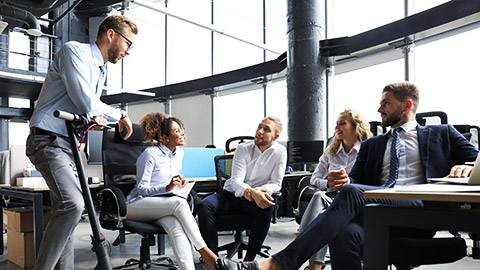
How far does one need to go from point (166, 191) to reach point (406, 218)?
1.96 metres

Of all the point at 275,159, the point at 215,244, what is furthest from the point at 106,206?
the point at 275,159

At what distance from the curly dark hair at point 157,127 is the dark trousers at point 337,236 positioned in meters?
1.71

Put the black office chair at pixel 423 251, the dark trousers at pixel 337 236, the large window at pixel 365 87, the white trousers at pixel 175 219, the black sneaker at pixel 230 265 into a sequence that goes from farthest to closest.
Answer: the large window at pixel 365 87, the white trousers at pixel 175 219, the black sneaker at pixel 230 265, the dark trousers at pixel 337 236, the black office chair at pixel 423 251

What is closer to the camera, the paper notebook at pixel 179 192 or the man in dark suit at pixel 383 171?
the man in dark suit at pixel 383 171

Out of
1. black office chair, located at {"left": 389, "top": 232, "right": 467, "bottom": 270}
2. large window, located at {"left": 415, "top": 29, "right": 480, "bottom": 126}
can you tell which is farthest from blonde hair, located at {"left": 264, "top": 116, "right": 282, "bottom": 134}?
large window, located at {"left": 415, "top": 29, "right": 480, "bottom": 126}

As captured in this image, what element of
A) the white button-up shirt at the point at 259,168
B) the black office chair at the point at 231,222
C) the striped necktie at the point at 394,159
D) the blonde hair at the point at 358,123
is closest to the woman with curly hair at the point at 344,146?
the blonde hair at the point at 358,123

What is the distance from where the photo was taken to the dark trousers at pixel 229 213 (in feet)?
9.34

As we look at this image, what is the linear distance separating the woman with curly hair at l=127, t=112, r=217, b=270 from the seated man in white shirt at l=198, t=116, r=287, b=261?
223 millimetres

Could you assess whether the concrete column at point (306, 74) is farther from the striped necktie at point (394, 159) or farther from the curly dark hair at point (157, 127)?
the striped necktie at point (394, 159)

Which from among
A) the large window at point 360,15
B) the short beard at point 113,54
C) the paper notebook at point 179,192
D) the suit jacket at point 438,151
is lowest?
the paper notebook at point 179,192

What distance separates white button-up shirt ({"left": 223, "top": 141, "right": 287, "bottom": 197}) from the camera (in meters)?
3.12

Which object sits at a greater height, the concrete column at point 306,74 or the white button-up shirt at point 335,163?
the concrete column at point 306,74

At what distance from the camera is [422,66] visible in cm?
612

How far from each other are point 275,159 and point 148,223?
108 centimetres
